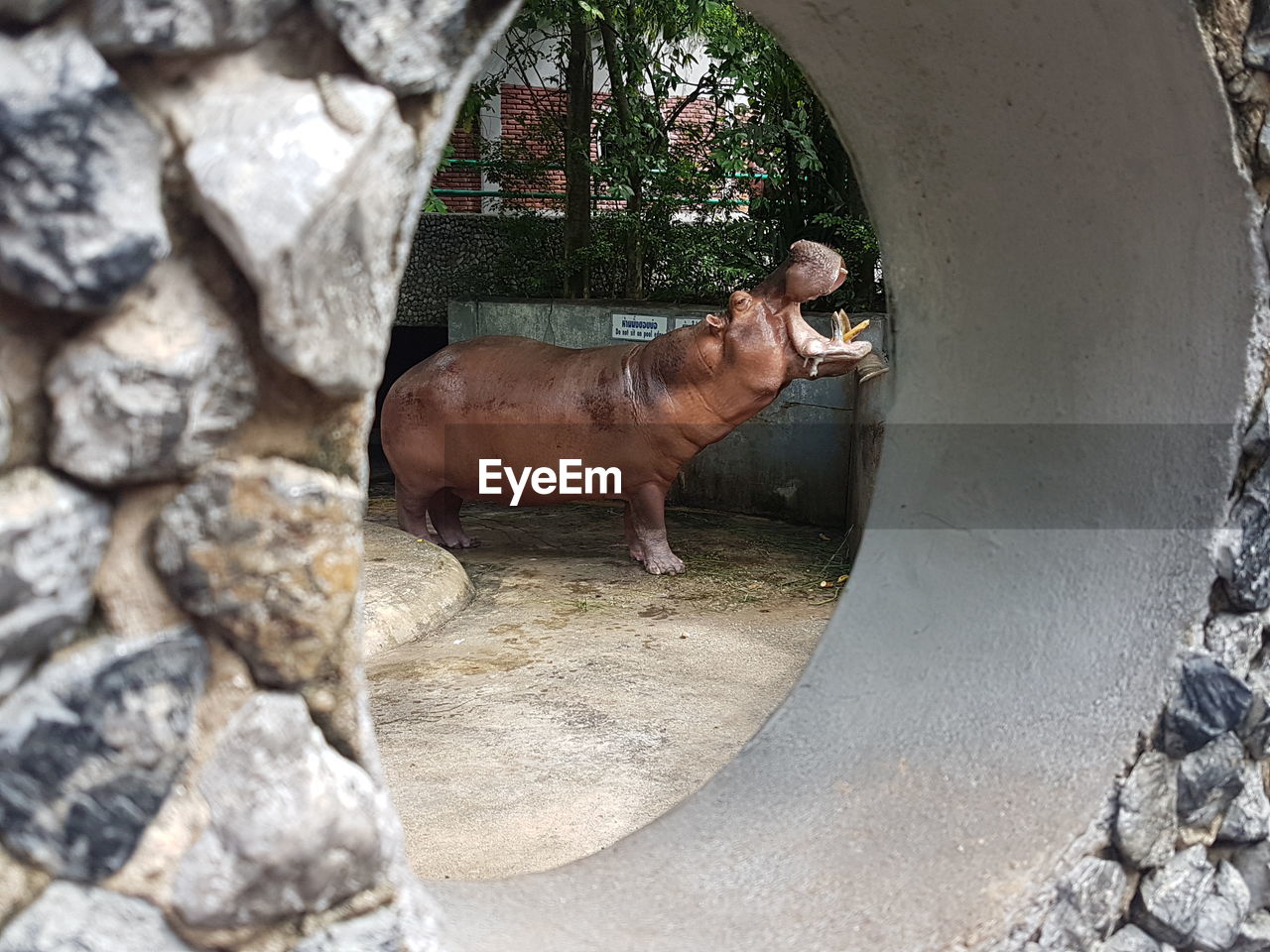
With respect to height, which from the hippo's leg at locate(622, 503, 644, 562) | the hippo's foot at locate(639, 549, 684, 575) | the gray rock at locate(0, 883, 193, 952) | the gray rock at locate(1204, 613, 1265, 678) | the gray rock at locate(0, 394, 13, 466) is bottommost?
the hippo's foot at locate(639, 549, 684, 575)

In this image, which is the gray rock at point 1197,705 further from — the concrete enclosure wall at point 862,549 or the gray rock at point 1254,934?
the gray rock at point 1254,934

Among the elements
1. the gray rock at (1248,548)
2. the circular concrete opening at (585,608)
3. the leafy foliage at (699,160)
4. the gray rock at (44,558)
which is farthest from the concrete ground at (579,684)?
the leafy foliage at (699,160)

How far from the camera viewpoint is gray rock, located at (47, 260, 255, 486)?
0.78m

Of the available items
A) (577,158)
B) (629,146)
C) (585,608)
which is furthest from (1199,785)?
(577,158)

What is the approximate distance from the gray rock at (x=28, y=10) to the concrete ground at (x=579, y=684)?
1802 mm

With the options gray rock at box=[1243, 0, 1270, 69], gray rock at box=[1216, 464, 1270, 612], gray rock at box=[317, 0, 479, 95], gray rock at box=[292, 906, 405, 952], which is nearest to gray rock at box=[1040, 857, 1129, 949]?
gray rock at box=[1216, 464, 1270, 612]

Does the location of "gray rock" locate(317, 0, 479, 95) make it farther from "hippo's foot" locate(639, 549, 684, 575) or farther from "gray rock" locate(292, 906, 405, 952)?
"hippo's foot" locate(639, 549, 684, 575)

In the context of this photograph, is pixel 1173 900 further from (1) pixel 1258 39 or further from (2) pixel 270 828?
(2) pixel 270 828

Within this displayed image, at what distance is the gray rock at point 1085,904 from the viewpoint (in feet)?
4.80

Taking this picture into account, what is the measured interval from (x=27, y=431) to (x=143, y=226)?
6.1 inches

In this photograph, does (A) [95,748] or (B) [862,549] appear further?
(B) [862,549]

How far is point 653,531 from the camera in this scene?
5.05m

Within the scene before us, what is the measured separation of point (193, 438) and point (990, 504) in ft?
4.62

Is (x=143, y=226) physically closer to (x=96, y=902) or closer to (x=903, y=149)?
(x=96, y=902)
